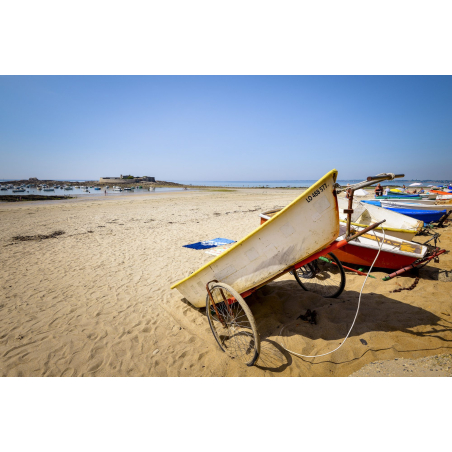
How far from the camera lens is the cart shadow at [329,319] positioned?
9.15 feet

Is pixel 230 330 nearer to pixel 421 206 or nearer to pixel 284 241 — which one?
pixel 284 241

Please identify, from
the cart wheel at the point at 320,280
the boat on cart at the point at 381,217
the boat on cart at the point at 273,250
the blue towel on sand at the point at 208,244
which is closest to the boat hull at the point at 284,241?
the boat on cart at the point at 273,250

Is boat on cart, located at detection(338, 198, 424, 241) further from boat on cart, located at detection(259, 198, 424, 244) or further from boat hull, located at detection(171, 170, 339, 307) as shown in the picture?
boat hull, located at detection(171, 170, 339, 307)

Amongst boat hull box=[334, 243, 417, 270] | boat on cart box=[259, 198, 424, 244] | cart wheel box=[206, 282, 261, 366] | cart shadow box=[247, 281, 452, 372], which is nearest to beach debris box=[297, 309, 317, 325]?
cart shadow box=[247, 281, 452, 372]

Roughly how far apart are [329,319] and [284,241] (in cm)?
156

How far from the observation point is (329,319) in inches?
125

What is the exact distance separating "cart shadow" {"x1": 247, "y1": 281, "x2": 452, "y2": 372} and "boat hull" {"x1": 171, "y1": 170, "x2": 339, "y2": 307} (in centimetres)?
84

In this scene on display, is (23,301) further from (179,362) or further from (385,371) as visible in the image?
(385,371)

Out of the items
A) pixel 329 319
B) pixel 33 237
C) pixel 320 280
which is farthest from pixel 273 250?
pixel 33 237

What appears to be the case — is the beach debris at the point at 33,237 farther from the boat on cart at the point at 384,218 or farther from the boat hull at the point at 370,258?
the boat on cart at the point at 384,218

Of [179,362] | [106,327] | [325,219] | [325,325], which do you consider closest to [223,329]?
[179,362]

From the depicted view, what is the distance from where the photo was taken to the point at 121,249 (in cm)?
701

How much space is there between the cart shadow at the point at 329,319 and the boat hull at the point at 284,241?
844mm
